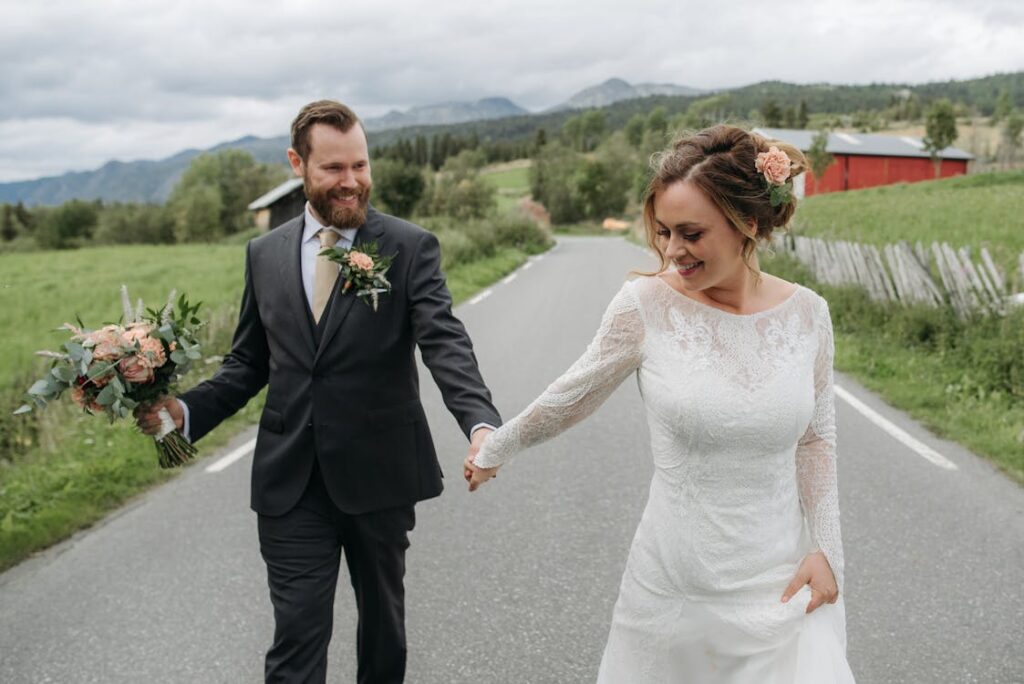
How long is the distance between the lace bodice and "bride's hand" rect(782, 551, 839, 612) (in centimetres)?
4

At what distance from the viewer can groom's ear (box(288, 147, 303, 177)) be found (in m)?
3.28

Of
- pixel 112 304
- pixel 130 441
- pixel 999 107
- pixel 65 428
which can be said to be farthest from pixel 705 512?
pixel 999 107

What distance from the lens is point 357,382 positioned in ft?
10.1

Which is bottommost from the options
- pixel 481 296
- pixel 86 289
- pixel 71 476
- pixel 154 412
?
pixel 86 289

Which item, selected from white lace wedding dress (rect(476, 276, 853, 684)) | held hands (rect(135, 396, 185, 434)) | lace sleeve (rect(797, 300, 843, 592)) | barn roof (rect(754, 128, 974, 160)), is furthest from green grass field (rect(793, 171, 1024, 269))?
barn roof (rect(754, 128, 974, 160))

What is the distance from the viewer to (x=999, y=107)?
325 ft

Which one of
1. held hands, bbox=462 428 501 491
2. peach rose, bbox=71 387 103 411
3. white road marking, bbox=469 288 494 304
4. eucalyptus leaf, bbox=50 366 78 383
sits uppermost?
eucalyptus leaf, bbox=50 366 78 383

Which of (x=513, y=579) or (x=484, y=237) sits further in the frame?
(x=484, y=237)

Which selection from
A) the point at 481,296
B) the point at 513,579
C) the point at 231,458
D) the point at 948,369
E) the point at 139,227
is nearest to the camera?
the point at 513,579

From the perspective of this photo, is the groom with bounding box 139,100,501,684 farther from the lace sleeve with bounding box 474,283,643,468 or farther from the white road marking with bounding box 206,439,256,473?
the white road marking with bounding box 206,439,256,473

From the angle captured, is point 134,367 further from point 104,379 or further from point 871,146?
point 871,146

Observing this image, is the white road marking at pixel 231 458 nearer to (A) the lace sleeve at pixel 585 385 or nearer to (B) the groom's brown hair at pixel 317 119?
(B) the groom's brown hair at pixel 317 119

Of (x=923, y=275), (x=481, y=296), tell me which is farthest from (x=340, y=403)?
(x=481, y=296)

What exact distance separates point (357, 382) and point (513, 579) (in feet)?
6.74
